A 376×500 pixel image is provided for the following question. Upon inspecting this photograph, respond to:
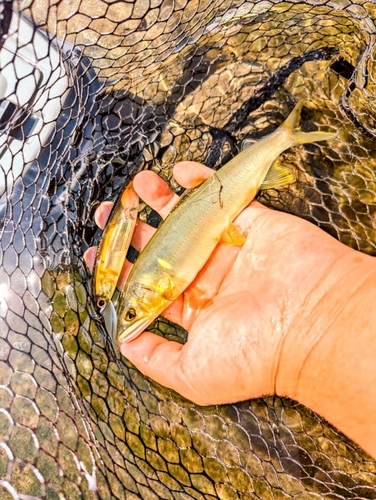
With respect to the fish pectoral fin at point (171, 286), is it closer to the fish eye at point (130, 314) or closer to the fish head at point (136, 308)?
the fish head at point (136, 308)

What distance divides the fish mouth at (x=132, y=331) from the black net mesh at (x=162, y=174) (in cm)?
49

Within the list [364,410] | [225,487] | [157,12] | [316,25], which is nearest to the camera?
[364,410]

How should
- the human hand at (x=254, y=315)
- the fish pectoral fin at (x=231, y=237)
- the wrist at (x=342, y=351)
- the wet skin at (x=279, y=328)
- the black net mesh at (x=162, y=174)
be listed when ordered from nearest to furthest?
the wrist at (x=342, y=351) < the wet skin at (x=279, y=328) < the human hand at (x=254, y=315) < the fish pectoral fin at (x=231, y=237) < the black net mesh at (x=162, y=174)

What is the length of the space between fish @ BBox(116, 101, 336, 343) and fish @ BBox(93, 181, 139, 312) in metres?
0.18

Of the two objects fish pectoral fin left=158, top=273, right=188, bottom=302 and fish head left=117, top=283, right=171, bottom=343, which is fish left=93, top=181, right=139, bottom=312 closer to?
fish head left=117, top=283, right=171, bottom=343

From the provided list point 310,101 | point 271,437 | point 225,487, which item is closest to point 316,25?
point 310,101

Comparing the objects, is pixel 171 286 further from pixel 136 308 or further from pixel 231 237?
pixel 231 237

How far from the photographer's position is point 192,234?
340cm

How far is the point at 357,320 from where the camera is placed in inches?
106

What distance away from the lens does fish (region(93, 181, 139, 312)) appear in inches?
138

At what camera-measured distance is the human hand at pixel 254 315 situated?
9.91 feet

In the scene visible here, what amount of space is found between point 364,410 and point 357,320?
51 cm

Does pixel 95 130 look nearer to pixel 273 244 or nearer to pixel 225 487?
pixel 273 244

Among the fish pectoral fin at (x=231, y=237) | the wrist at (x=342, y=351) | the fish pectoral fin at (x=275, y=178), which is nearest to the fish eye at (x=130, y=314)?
the fish pectoral fin at (x=231, y=237)
